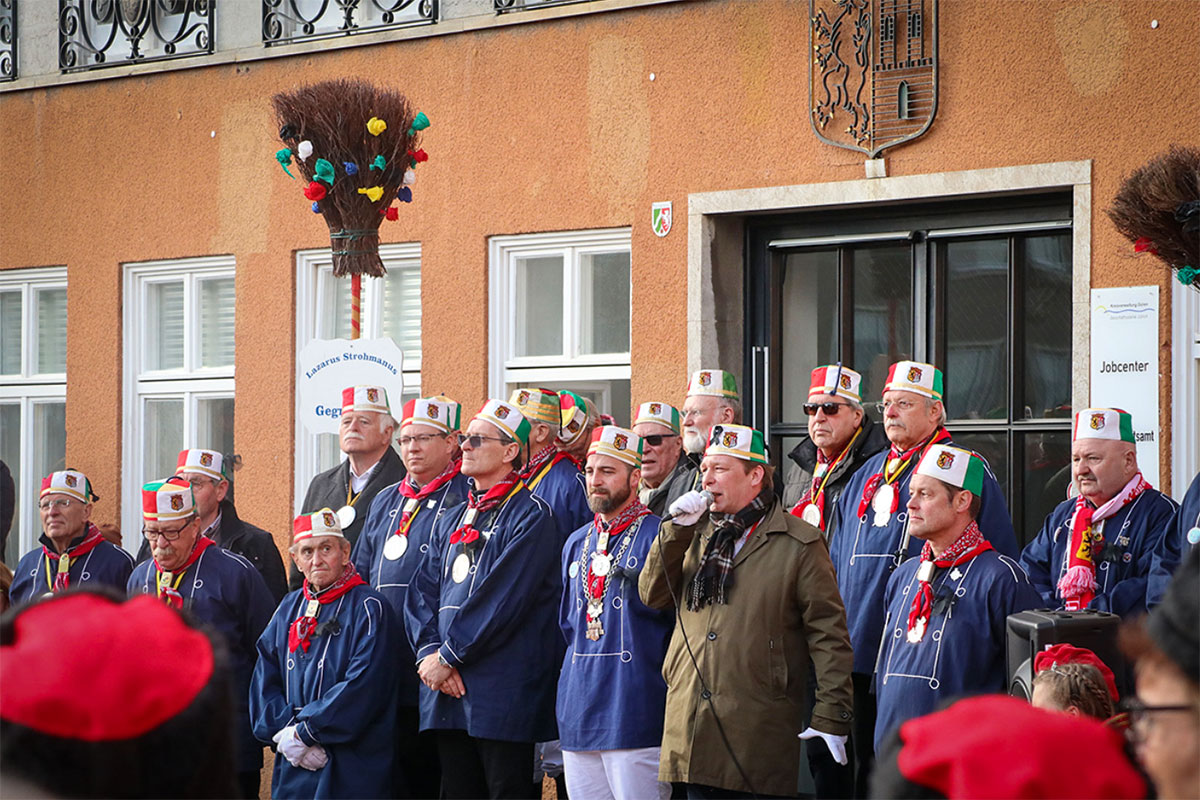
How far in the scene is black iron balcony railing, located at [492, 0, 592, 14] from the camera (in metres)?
9.62

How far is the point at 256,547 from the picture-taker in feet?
27.6

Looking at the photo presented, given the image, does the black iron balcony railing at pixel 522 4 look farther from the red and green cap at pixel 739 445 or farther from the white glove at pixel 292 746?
the white glove at pixel 292 746

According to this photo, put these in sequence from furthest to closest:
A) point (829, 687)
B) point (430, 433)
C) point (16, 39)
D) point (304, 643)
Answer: point (16, 39) → point (430, 433) → point (304, 643) → point (829, 687)

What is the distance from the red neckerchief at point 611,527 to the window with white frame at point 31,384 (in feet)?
21.9

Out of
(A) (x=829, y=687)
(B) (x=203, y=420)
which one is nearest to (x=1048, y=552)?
(A) (x=829, y=687)

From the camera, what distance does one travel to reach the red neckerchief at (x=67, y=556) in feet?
28.4

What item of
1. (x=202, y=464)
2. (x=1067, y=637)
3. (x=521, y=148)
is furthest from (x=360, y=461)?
(x=1067, y=637)

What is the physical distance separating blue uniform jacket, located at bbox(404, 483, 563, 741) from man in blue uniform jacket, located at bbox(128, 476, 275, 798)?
934mm

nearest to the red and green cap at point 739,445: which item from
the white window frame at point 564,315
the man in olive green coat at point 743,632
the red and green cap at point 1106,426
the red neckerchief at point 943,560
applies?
the man in olive green coat at point 743,632

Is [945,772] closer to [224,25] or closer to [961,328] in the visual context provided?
[961,328]

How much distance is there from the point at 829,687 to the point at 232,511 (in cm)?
405

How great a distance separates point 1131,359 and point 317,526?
398 centimetres

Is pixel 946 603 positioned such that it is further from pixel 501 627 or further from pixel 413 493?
pixel 413 493

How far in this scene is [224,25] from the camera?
35.9ft
